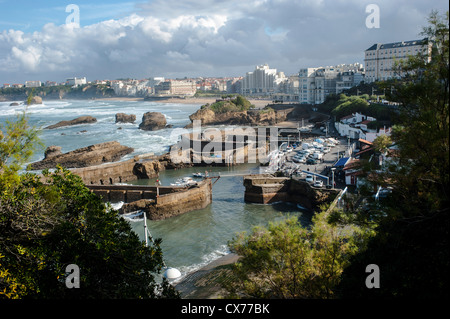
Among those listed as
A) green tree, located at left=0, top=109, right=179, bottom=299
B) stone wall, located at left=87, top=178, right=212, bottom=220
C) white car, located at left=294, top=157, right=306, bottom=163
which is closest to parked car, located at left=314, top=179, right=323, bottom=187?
stone wall, located at left=87, top=178, right=212, bottom=220

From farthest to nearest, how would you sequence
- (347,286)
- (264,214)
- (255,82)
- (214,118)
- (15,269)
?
(255,82)
(214,118)
(264,214)
(347,286)
(15,269)

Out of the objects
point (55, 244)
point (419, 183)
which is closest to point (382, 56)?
point (419, 183)

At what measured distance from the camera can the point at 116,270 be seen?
861 centimetres

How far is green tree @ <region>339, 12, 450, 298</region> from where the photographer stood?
693cm

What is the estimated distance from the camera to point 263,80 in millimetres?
160625

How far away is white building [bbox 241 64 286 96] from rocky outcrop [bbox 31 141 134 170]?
119 meters

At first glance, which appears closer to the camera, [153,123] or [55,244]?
[55,244]

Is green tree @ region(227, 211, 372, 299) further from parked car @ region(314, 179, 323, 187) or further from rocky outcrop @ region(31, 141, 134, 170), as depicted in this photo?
rocky outcrop @ region(31, 141, 134, 170)

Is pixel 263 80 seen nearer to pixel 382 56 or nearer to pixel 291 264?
pixel 382 56

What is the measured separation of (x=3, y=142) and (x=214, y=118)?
71896mm

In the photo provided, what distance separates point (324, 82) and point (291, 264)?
89.2m

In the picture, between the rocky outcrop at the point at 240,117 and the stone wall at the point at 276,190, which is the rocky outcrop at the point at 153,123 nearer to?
the rocky outcrop at the point at 240,117

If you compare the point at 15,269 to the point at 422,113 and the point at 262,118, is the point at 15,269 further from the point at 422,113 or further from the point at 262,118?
the point at 262,118

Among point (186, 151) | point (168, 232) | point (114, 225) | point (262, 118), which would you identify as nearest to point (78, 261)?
point (114, 225)
